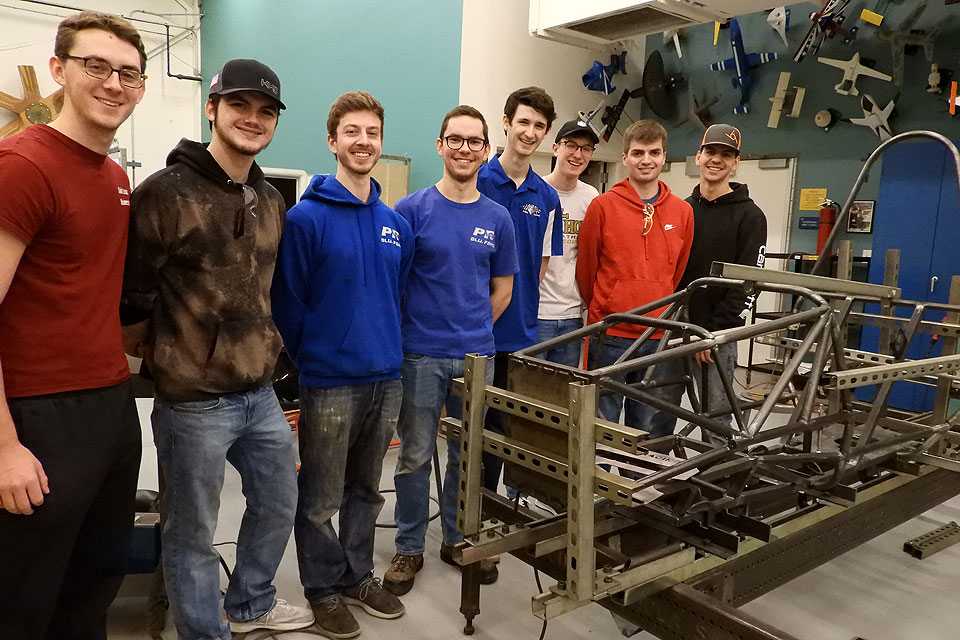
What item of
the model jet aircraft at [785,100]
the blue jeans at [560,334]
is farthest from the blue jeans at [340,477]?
the model jet aircraft at [785,100]

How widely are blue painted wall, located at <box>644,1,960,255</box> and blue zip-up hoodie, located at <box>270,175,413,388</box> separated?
5251 millimetres

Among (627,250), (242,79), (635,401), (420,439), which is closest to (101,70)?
(242,79)

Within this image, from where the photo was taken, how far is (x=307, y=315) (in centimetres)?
210

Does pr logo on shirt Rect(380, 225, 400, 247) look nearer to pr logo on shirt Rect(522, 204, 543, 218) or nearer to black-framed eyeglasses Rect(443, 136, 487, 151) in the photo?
black-framed eyeglasses Rect(443, 136, 487, 151)

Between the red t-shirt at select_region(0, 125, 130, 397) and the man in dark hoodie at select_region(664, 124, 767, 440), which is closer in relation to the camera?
the red t-shirt at select_region(0, 125, 130, 397)

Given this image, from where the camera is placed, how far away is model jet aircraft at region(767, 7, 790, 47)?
21.2 ft

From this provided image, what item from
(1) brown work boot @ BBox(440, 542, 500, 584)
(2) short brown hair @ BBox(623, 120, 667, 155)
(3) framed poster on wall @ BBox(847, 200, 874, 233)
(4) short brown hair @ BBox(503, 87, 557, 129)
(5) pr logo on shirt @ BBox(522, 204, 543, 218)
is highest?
(4) short brown hair @ BBox(503, 87, 557, 129)

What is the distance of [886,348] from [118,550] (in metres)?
2.80

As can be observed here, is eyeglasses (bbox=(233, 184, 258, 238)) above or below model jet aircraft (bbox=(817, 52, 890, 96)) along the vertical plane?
below

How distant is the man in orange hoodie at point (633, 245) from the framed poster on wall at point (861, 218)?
425 cm

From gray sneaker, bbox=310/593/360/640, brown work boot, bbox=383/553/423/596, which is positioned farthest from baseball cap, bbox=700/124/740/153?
gray sneaker, bbox=310/593/360/640

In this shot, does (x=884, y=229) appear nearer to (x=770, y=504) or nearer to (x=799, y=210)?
(x=799, y=210)

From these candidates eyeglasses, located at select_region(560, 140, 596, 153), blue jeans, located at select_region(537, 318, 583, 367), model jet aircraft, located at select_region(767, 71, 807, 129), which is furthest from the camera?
model jet aircraft, located at select_region(767, 71, 807, 129)

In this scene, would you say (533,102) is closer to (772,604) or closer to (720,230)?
(720,230)
